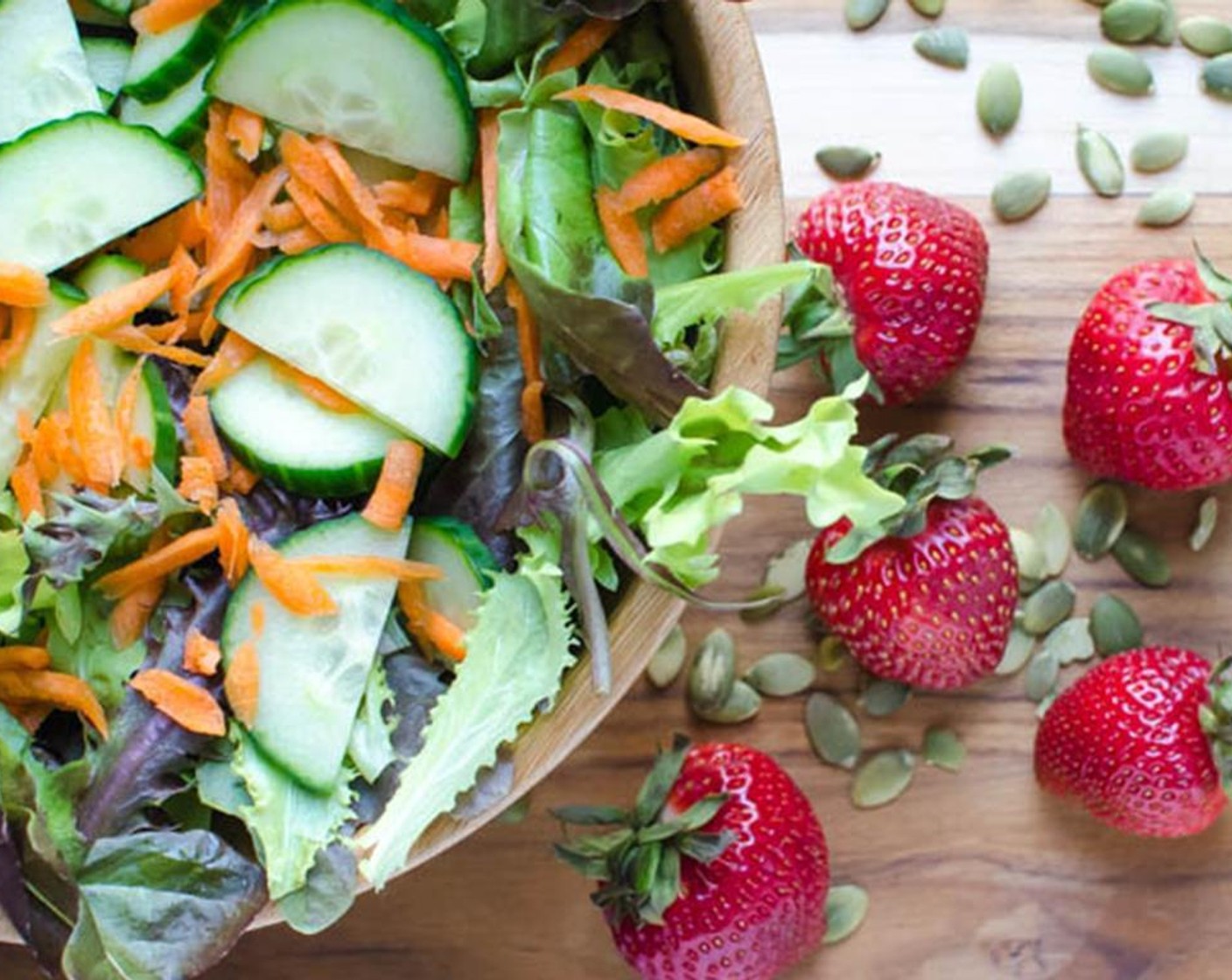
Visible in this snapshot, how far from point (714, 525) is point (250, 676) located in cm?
27

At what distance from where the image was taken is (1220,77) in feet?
4.58

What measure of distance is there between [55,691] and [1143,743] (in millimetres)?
713

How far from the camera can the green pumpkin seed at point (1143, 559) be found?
54.7 inches

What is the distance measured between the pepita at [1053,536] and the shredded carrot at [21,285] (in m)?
0.70

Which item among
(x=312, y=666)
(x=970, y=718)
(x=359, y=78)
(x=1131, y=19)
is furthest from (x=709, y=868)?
(x=1131, y=19)

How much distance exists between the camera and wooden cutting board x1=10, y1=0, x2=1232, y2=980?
4.52ft

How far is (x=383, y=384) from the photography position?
1.08 m

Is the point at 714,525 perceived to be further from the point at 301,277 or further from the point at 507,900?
the point at 507,900

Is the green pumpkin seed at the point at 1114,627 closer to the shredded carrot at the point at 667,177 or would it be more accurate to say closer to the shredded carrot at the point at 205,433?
the shredded carrot at the point at 667,177

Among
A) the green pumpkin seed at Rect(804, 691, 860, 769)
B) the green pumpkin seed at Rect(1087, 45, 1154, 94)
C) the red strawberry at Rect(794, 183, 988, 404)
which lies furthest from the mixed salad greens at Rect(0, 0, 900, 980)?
the green pumpkin seed at Rect(1087, 45, 1154, 94)

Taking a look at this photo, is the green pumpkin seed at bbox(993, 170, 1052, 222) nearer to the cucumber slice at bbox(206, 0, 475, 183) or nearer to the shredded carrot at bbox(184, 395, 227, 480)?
the cucumber slice at bbox(206, 0, 475, 183)

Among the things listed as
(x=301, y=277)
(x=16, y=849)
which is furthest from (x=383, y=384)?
(x=16, y=849)

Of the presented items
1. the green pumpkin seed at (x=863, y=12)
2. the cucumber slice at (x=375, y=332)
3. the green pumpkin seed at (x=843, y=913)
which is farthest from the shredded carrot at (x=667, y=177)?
the green pumpkin seed at (x=843, y=913)

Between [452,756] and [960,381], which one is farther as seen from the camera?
[960,381]
